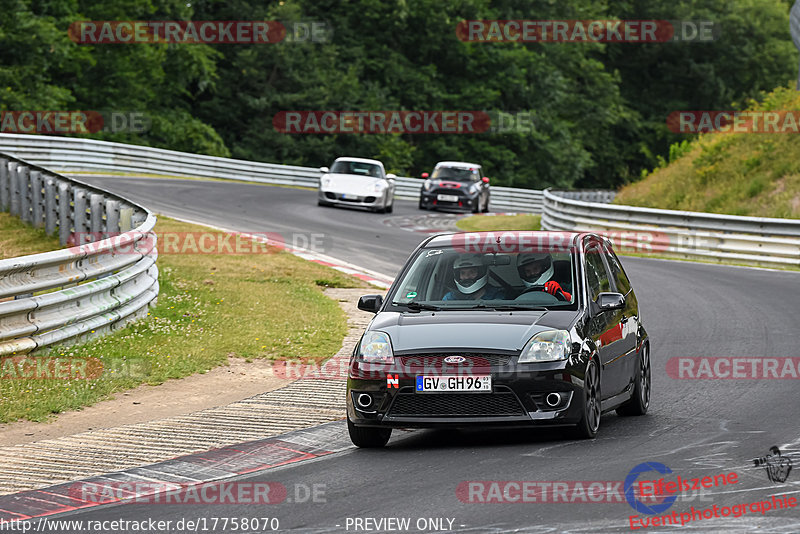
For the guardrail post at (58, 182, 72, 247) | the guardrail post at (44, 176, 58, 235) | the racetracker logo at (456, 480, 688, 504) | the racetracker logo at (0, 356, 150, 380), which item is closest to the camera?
the racetracker logo at (456, 480, 688, 504)

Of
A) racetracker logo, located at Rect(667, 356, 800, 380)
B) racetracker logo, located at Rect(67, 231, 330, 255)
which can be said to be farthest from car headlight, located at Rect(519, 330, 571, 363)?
racetracker logo, located at Rect(67, 231, 330, 255)

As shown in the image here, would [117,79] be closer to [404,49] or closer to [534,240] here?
[404,49]

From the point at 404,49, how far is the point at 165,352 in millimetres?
55312

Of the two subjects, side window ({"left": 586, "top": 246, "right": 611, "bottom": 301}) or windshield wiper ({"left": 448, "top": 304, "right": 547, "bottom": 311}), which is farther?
side window ({"left": 586, "top": 246, "right": 611, "bottom": 301})

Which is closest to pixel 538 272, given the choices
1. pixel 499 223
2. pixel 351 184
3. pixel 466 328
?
pixel 466 328

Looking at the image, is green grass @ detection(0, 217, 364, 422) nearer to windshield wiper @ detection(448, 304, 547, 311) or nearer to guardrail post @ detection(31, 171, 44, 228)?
guardrail post @ detection(31, 171, 44, 228)

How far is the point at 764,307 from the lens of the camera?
16719mm

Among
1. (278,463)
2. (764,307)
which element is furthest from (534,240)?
(764,307)

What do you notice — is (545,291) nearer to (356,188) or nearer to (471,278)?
(471,278)

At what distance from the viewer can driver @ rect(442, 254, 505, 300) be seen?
925 centimetres

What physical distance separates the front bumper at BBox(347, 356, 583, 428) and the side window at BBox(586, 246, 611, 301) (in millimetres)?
Result: 1144

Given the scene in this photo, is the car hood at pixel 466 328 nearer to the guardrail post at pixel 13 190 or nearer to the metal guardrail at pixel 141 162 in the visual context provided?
the guardrail post at pixel 13 190

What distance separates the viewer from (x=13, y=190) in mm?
21547

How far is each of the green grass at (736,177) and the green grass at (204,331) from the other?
13.7 metres
